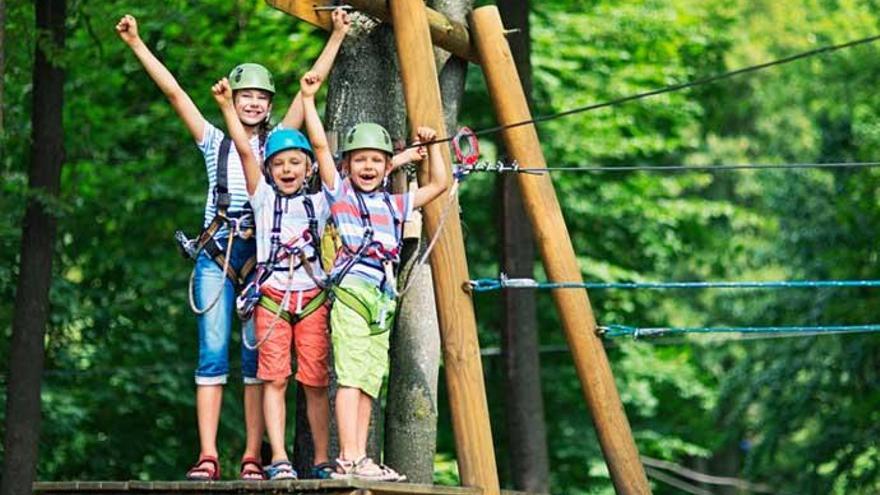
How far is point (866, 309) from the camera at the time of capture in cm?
2291

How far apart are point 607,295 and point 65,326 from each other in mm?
6964

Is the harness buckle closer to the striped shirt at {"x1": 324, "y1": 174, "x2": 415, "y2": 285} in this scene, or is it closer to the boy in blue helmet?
the boy in blue helmet

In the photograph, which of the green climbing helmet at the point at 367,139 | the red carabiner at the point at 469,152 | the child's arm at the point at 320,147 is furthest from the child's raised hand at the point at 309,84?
the red carabiner at the point at 469,152

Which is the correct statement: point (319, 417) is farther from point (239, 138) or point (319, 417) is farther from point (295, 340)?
point (239, 138)

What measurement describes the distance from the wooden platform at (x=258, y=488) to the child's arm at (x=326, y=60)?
6.07 ft

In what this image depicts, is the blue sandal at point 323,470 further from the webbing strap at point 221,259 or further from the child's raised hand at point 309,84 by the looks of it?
the child's raised hand at point 309,84

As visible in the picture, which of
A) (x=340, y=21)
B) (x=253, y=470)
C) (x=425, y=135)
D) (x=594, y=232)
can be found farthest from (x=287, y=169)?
(x=594, y=232)

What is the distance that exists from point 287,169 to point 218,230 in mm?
490

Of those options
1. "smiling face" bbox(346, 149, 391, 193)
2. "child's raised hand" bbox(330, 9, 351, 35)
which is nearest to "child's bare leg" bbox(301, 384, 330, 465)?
"smiling face" bbox(346, 149, 391, 193)

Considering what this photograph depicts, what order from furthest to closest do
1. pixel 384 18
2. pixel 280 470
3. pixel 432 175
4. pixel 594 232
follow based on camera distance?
pixel 594 232
pixel 384 18
pixel 432 175
pixel 280 470

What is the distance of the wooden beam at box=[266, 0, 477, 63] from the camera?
9414 millimetres

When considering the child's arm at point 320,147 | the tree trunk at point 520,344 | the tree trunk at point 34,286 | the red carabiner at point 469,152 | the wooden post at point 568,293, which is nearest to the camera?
the child's arm at point 320,147

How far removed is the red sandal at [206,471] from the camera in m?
8.49

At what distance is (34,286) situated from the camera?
14.3m
